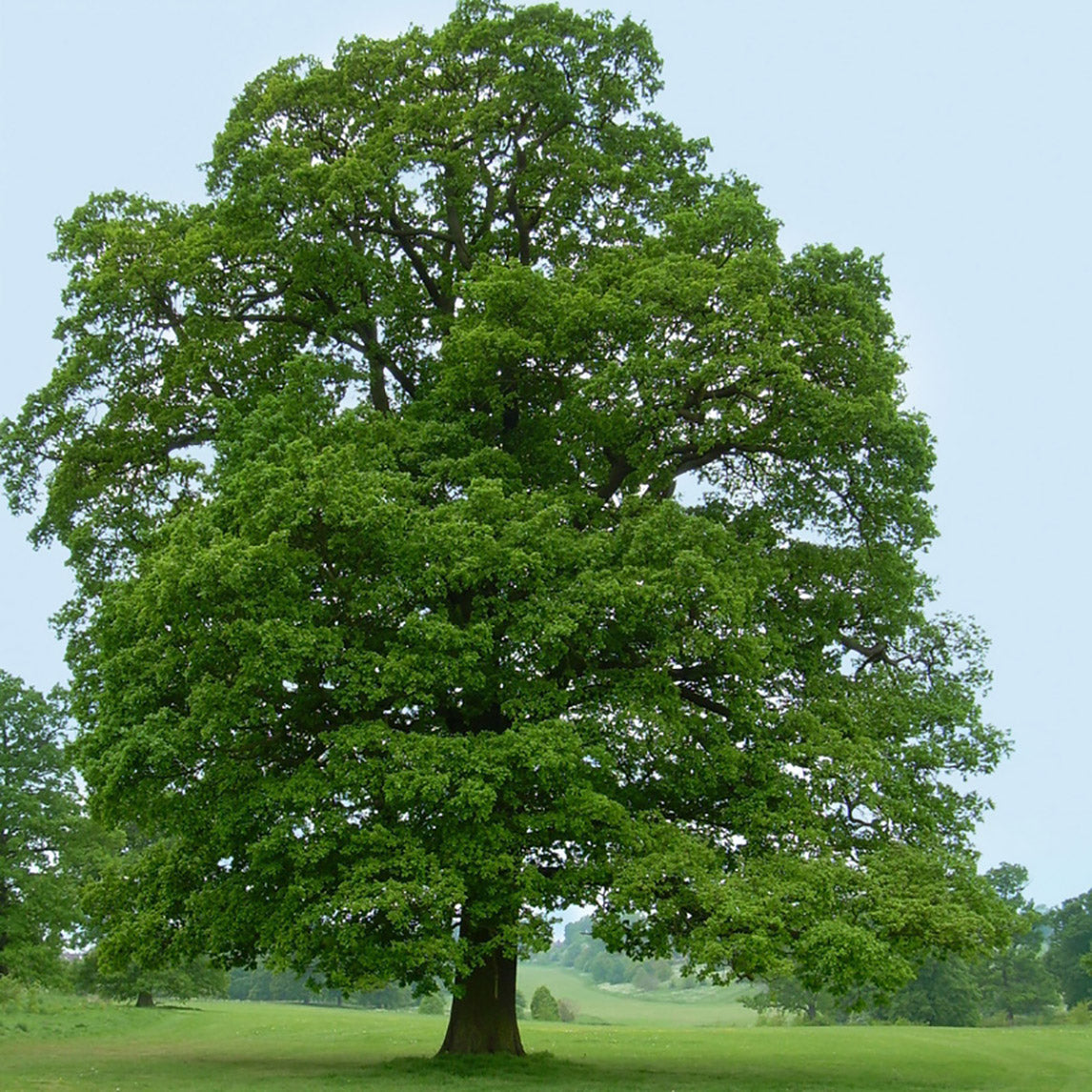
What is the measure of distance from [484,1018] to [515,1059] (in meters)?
1.19

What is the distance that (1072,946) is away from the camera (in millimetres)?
72750

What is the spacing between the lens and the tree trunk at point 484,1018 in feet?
70.3

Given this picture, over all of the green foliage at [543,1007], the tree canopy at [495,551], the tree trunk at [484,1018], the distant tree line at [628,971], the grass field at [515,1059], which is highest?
the tree canopy at [495,551]

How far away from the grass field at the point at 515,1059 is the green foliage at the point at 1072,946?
36.5 m

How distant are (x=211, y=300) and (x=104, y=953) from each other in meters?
13.2

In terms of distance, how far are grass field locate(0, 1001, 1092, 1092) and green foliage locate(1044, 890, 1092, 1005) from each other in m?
36.5

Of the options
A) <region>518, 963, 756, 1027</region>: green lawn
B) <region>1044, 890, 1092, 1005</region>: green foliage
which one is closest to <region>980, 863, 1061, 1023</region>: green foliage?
<region>1044, 890, 1092, 1005</region>: green foliage

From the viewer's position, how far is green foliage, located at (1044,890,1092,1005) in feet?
234

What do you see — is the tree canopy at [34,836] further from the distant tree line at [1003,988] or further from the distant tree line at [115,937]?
the distant tree line at [1003,988]

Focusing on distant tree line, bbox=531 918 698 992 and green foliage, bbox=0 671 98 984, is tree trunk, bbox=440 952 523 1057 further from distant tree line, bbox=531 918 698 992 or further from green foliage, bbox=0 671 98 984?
distant tree line, bbox=531 918 698 992

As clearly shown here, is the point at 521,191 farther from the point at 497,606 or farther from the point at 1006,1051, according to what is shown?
the point at 1006,1051

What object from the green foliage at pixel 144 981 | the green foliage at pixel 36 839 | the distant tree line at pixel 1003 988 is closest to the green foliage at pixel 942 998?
the distant tree line at pixel 1003 988

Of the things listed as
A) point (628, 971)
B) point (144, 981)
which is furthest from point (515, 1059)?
point (628, 971)

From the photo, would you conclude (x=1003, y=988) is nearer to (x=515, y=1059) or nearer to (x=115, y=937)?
(x=515, y=1059)
